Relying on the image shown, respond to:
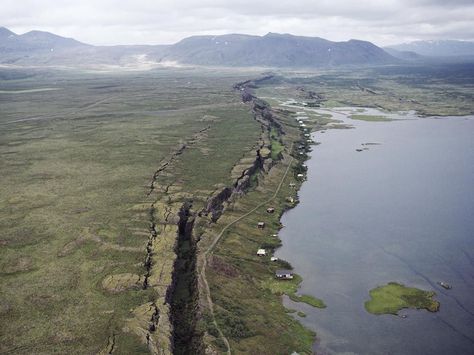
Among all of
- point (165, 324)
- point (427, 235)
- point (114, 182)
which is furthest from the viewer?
point (114, 182)

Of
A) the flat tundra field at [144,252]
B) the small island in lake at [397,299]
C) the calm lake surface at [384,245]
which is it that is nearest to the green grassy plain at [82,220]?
the flat tundra field at [144,252]

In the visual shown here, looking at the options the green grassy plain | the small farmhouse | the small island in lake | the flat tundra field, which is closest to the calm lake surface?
the small island in lake

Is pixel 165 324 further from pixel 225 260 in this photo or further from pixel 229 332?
pixel 225 260

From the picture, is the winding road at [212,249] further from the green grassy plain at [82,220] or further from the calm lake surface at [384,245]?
the green grassy plain at [82,220]

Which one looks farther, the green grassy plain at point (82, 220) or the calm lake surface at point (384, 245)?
the calm lake surface at point (384, 245)

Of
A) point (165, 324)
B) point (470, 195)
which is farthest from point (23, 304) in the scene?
point (470, 195)

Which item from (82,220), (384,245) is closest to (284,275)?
(384,245)

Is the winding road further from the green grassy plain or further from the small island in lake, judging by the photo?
the small island in lake
